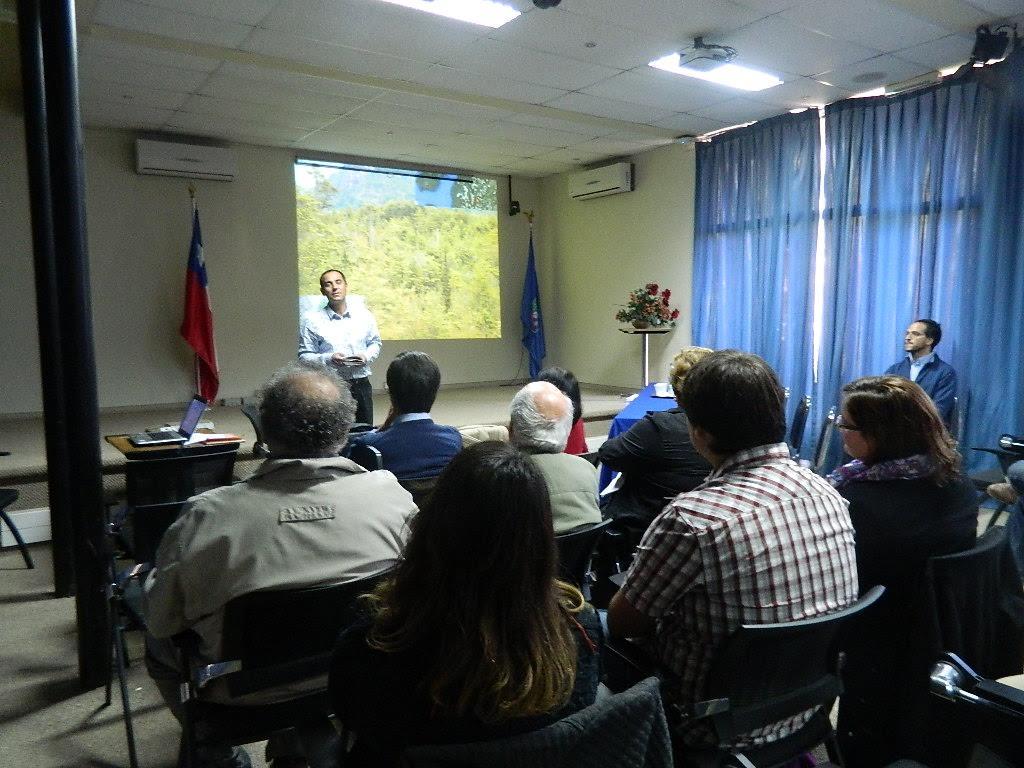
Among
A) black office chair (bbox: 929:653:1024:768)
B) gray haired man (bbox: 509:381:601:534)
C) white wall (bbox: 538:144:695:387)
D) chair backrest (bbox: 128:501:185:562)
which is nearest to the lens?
black office chair (bbox: 929:653:1024:768)

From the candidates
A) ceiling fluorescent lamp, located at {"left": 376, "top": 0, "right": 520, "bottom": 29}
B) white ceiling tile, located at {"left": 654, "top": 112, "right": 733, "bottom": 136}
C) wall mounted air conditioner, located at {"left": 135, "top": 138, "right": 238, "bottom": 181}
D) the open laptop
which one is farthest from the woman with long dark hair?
wall mounted air conditioner, located at {"left": 135, "top": 138, "right": 238, "bottom": 181}

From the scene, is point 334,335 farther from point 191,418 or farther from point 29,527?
point 29,527

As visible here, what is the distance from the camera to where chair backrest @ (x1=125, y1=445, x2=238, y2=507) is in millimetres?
3059

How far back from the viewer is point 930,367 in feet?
15.8

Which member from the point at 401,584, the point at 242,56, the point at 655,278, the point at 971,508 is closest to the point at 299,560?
the point at 401,584

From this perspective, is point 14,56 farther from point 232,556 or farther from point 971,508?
point 971,508

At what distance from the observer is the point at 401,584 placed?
991 mm

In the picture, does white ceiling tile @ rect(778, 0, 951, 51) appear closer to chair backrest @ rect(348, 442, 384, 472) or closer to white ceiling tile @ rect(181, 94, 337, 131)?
chair backrest @ rect(348, 442, 384, 472)

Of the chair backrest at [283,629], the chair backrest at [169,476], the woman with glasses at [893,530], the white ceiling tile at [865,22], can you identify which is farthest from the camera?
the white ceiling tile at [865,22]

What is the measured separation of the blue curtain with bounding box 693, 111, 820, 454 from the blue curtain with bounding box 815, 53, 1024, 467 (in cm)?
20

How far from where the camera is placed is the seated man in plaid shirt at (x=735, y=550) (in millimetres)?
1307

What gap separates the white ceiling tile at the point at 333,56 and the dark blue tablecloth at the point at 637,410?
104 inches

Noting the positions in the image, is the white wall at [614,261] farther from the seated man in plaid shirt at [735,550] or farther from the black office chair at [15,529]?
the seated man in plaid shirt at [735,550]

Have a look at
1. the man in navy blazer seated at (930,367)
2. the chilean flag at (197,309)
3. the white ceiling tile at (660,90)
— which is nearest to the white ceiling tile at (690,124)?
the white ceiling tile at (660,90)
